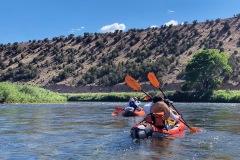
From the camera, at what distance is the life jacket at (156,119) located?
52.1ft

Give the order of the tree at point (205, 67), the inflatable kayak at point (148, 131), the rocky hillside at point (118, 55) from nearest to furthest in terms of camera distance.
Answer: the inflatable kayak at point (148, 131) < the tree at point (205, 67) < the rocky hillside at point (118, 55)

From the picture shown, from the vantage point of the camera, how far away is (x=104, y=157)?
1207 centimetres

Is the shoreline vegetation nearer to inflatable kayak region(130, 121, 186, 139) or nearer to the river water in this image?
the river water

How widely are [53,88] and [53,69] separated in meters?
9.25

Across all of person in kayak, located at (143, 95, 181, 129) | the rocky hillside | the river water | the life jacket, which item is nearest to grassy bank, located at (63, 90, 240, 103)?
the rocky hillside

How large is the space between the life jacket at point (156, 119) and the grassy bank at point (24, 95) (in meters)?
32.1

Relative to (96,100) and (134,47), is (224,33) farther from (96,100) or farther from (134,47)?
(96,100)

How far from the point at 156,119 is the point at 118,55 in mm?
71232

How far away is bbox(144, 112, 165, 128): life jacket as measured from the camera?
625 inches

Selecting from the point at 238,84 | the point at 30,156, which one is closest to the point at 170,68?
the point at 238,84

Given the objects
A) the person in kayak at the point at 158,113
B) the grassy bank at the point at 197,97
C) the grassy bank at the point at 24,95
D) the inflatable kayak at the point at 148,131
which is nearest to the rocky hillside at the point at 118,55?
the grassy bank at the point at 197,97

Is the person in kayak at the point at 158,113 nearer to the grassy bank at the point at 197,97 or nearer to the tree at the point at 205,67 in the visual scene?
the grassy bank at the point at 197,97

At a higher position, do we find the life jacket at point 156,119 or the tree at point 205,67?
the tree at point 205,67

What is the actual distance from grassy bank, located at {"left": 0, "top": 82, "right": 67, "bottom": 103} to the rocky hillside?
23688 mm
